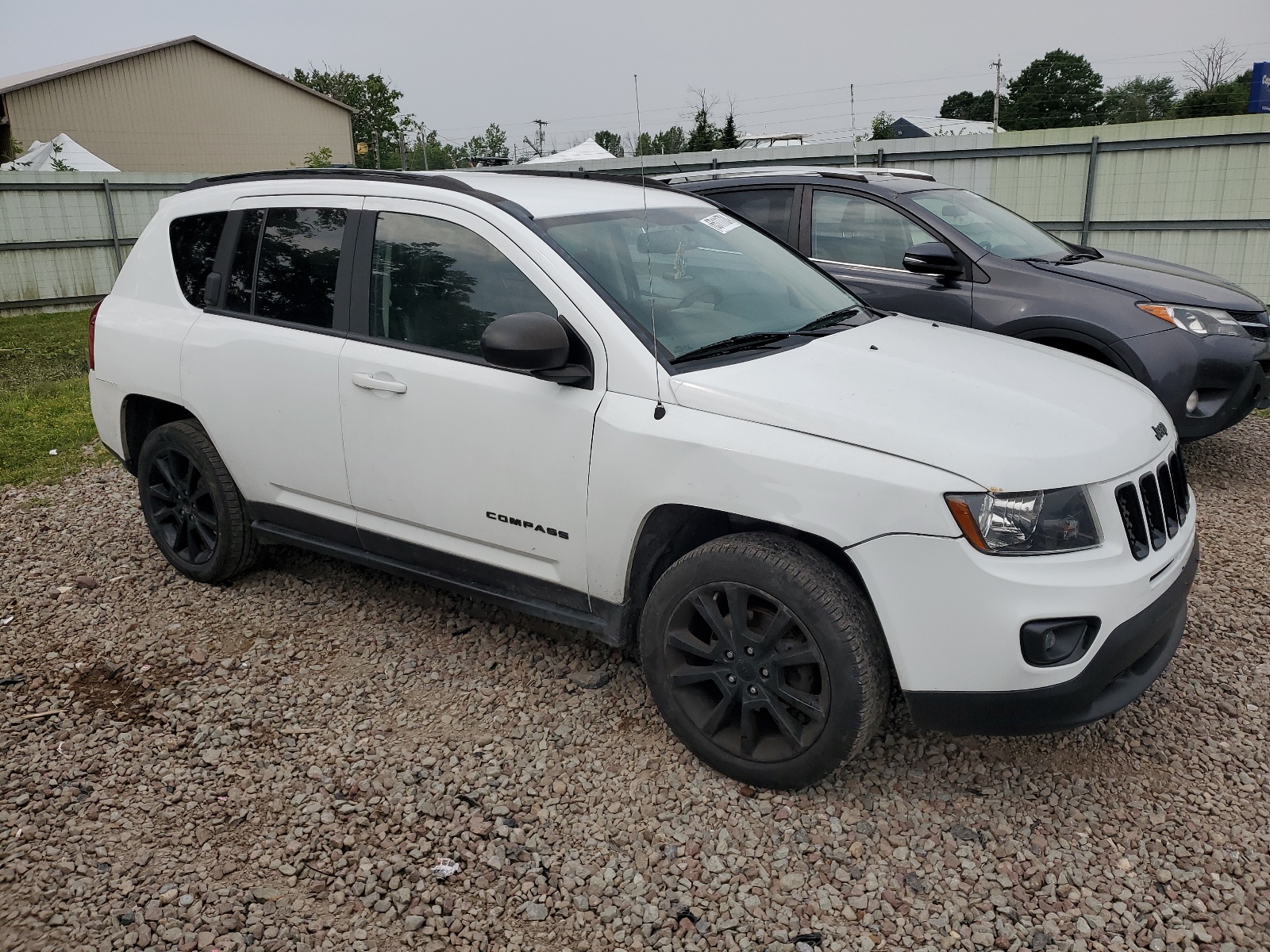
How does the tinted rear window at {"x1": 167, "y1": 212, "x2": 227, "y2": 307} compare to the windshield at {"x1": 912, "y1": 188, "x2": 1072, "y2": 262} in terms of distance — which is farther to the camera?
the windshield at {"x1": 912, "y1": 188, "x2": 1072, "y2": 262}

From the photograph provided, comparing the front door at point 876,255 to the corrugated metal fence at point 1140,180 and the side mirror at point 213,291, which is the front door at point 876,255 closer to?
the side mirror at point 213,291

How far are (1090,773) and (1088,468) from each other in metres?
1.07

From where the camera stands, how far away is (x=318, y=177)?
13.2ft

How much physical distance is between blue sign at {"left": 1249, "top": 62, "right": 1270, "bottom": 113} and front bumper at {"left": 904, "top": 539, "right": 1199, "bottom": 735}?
50.7ft

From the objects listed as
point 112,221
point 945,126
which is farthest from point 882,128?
point 112,221

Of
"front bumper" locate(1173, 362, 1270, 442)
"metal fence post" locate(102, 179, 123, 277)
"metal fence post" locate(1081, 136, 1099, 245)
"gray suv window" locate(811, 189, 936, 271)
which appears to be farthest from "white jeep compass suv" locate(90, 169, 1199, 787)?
"metal fence post" locate(102, 179, 123, 277)

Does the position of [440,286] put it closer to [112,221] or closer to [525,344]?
[525,344]

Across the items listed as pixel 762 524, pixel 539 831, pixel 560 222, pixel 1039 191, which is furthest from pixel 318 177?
pixel 1039 191

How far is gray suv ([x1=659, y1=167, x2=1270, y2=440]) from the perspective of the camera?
551 cm

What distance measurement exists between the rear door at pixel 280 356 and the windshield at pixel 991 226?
397 cm

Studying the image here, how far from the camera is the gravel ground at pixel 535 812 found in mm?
2596

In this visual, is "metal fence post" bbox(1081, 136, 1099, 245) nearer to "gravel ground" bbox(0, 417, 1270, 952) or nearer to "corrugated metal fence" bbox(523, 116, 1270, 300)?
"corrugated metal fence" bbox(523, 116, 1270, 300)

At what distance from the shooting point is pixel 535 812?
304cm

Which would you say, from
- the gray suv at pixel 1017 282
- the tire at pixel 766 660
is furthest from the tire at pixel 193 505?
the gray suv at pixel 1017 282
